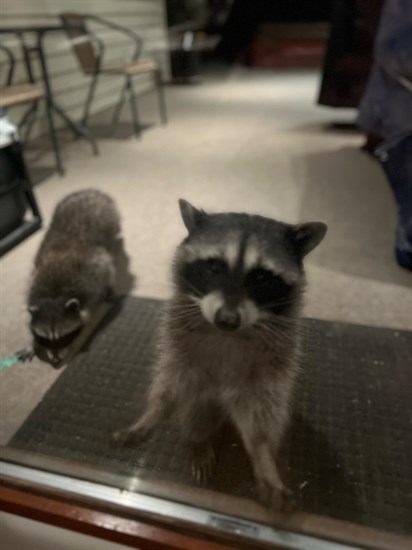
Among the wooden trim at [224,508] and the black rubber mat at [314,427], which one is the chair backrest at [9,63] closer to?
the black rubber mat at [314,427]

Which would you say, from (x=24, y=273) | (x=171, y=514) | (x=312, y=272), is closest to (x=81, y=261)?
(x=24, y=273)

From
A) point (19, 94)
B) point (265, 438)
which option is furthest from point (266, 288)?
point (19, 94)

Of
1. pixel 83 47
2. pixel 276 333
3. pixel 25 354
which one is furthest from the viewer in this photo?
pixel 83 47

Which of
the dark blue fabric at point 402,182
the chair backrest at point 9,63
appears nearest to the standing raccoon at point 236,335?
the dark blue fabric at point 402,182

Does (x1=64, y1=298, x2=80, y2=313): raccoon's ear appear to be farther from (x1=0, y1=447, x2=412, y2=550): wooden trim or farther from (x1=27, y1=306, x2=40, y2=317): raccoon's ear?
(x1=0, y1=447, x2=412, y2=550): wooden trim

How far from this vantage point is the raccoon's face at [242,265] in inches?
26.3

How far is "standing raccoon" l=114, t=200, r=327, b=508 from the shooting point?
692 mm

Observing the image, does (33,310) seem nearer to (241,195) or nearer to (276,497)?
(276,497)

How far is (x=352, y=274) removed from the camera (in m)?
1.75

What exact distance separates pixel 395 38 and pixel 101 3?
300cm

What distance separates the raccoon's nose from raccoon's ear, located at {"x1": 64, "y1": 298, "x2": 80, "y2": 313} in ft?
2.83

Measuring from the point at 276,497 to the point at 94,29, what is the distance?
4.24 metres

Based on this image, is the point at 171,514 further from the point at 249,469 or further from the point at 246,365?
the point at 246,365

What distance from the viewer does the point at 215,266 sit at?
0.71m
